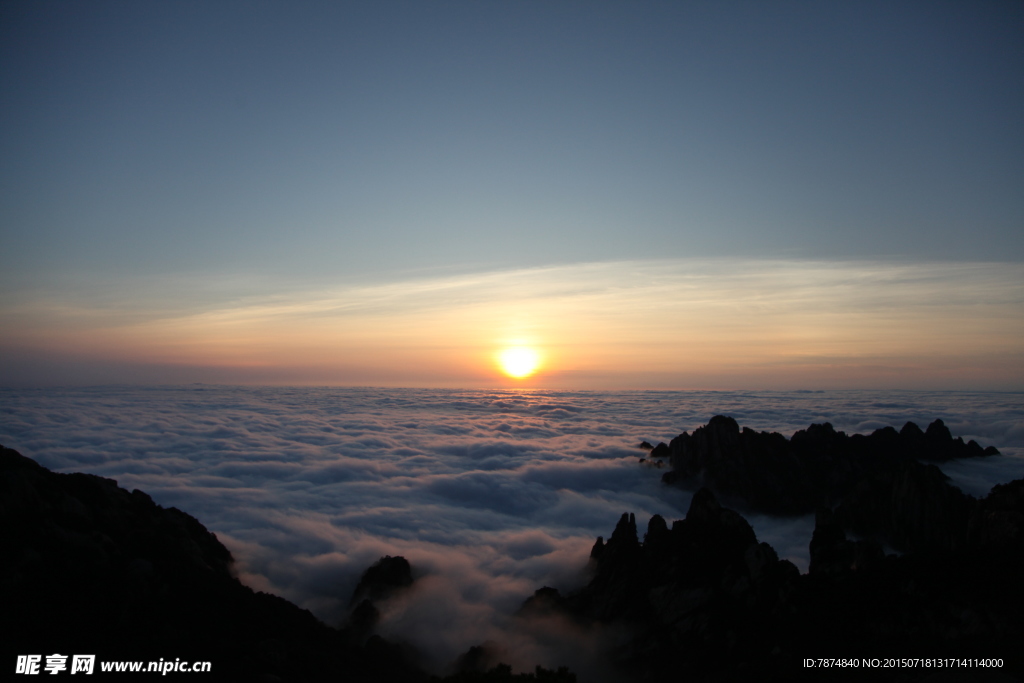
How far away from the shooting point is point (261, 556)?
106 feet

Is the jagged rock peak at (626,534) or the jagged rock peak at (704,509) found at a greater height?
the jagged rock peak at (704,509)

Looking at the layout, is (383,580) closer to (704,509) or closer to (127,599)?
(127,599)

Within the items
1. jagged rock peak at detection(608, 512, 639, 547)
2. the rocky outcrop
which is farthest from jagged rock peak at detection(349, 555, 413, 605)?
jagged rock peak at detection(608, 512, 639, 547)

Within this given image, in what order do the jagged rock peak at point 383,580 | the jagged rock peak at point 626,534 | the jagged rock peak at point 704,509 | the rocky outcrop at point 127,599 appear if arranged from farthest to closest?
the jagged rock peak at point 383,580, the jagged rock peak at point 626,534, the jagged rock peak at point 704,509, the rocky outcrop at point 127,599

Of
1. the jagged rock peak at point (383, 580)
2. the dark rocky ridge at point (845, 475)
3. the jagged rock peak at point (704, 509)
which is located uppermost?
the jagged rock peak at point (704, 509)

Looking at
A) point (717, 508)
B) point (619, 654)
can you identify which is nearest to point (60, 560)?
point (619, 654)

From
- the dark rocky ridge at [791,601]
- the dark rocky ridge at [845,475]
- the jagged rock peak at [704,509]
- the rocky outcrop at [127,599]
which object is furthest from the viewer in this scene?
the dark rocky ridge at [845,475]

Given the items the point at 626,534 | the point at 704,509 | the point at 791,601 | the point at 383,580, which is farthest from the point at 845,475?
the point at 383,580

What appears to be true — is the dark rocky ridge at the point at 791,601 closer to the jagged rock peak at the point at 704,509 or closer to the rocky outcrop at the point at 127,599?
the jagged rock peak at the point at 704,509

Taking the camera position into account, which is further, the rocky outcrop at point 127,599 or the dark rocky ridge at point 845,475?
the dark rocky ridge at point 845,475

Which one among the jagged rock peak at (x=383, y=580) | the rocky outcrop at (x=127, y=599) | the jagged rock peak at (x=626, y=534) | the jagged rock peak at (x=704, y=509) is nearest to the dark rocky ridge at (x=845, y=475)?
the jagged rock peak at (x=704, y=509)

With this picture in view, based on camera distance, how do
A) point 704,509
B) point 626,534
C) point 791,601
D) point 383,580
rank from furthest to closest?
point 383,580 < point 626,534 < point 704,509 < point 791,601

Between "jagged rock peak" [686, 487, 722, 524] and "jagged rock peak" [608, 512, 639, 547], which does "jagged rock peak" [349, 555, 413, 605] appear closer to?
"jagged rock peak" [608, 512, 639, 547]

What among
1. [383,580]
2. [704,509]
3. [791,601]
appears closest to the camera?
[791,601]
